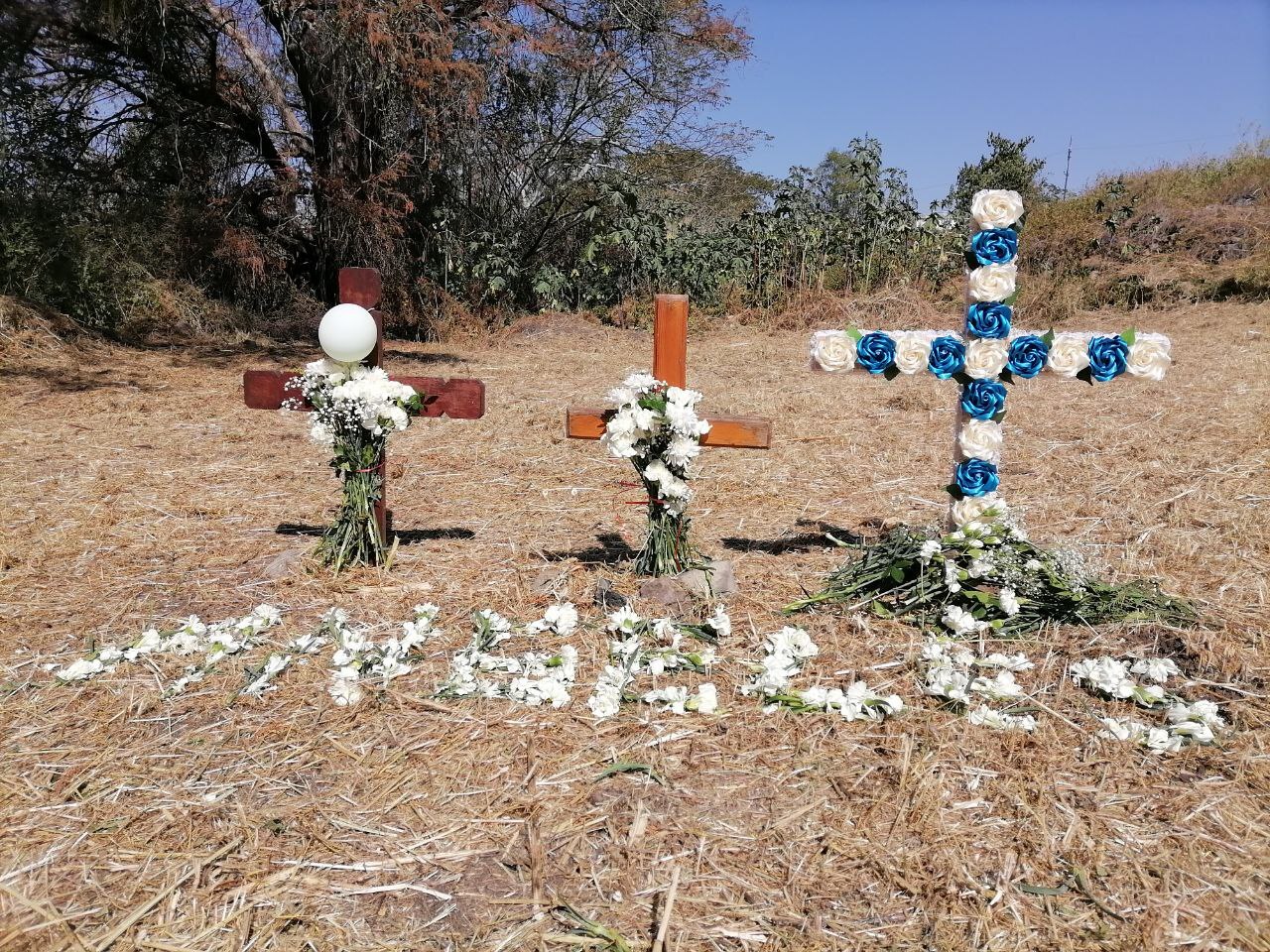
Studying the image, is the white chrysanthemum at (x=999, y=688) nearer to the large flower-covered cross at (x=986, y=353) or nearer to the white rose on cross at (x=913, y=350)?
the large flower-covered cross at (x=986, y=353)

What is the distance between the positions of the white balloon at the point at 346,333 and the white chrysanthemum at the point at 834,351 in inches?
72.6

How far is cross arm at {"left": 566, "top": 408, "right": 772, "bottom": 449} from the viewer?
12.4ft

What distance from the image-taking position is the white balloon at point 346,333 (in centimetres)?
382

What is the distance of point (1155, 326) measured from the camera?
11.6 meters

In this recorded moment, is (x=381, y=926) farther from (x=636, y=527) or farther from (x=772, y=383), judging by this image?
(x=772, y=383)

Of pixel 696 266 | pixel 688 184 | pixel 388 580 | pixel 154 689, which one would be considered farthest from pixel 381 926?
pixel 688 184

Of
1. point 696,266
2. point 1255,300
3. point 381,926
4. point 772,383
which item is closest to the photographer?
point 381,926

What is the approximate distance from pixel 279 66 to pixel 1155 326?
442 inches

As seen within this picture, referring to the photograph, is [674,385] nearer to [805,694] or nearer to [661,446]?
[661,446]

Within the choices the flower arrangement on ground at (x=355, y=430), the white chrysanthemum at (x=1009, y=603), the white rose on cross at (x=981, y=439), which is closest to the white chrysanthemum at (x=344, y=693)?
the flower arrangement on ground at (x=355, y=430)

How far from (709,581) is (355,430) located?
1.61 m

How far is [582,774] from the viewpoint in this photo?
250cm

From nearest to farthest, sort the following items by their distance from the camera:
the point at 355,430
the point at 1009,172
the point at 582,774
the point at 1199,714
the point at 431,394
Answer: the point at 582,774 < the point at 1199,714 < the point at 355,430 < the point at 431,394 < the point at 1009,172

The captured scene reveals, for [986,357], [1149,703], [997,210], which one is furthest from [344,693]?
[997,210]
